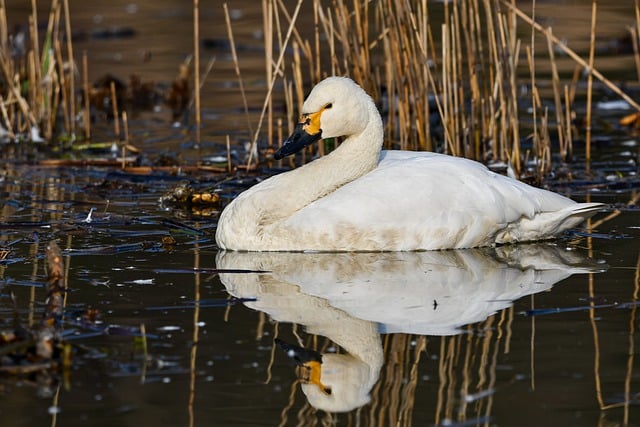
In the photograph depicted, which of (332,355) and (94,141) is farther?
(94,141)

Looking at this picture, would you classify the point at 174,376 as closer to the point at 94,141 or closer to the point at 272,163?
the point at 272,163

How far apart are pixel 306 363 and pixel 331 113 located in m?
2.60

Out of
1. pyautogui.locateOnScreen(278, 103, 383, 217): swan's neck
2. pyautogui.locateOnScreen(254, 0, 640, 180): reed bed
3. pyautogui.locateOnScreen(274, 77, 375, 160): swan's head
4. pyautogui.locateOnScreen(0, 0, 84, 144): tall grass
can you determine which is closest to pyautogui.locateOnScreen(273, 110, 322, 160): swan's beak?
pyautogui.locateOnScreen(274, 77, 375, 160): swan's head

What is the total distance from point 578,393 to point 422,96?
500cm

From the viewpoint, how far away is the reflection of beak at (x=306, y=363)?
4.91 metres

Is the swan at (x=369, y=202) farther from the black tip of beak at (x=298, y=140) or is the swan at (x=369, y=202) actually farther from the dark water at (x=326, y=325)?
the dark water at (x=326, y=325)

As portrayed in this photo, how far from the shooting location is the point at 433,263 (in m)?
7.11

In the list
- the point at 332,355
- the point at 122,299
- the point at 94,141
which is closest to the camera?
the point at 332,355

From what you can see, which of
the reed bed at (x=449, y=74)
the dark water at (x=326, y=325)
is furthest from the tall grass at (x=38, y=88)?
the dark water at (x=326, y=325)

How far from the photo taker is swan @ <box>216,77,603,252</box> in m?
7.27

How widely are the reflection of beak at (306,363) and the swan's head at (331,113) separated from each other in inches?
88.8

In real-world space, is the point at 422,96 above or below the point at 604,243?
above

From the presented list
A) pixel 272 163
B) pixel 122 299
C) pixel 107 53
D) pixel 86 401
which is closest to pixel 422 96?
pixel 272 163

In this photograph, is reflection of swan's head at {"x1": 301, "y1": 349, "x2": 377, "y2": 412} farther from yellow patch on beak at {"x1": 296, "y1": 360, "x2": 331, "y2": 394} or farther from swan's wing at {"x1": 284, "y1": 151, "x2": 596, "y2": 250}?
swan's wing at {"x1": 284, "y1": 151, "x2": 596, "y2": 250}
